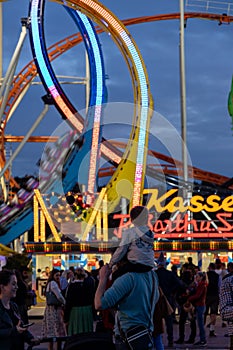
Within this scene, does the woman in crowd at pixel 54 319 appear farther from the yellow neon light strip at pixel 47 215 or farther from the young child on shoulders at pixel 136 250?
the yellow neon light strip at pixel 47 215

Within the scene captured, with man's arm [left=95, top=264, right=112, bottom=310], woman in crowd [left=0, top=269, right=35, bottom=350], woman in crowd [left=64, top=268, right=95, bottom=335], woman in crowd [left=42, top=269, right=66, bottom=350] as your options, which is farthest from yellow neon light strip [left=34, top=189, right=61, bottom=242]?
man's arm [left=95, top=264, right=112, bottom=310]

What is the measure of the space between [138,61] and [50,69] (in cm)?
308

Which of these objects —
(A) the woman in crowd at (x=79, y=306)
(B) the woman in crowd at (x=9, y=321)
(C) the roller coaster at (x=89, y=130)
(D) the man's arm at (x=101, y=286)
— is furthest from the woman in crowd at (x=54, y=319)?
(C) the roller coaster at (x=89, y=130)

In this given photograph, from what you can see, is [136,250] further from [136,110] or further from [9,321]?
[136,110]

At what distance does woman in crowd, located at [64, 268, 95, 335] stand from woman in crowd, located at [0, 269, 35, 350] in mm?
4916

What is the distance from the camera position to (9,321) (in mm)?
5531

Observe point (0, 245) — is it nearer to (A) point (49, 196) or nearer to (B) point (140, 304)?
(A) point (49, 196)

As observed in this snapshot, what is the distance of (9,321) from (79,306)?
5463 millimetres

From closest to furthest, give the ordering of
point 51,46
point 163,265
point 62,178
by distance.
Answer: point 163,265, point 62,178, point 51,46

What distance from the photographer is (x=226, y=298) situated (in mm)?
6246

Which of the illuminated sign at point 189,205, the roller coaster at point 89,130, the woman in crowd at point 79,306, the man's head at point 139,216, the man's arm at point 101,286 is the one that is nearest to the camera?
the man's arm at point 101,286

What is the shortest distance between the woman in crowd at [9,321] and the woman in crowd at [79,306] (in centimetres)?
492

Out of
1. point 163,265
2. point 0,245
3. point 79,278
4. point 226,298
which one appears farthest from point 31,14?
point 226,298

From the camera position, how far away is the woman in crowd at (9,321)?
5.41 m
